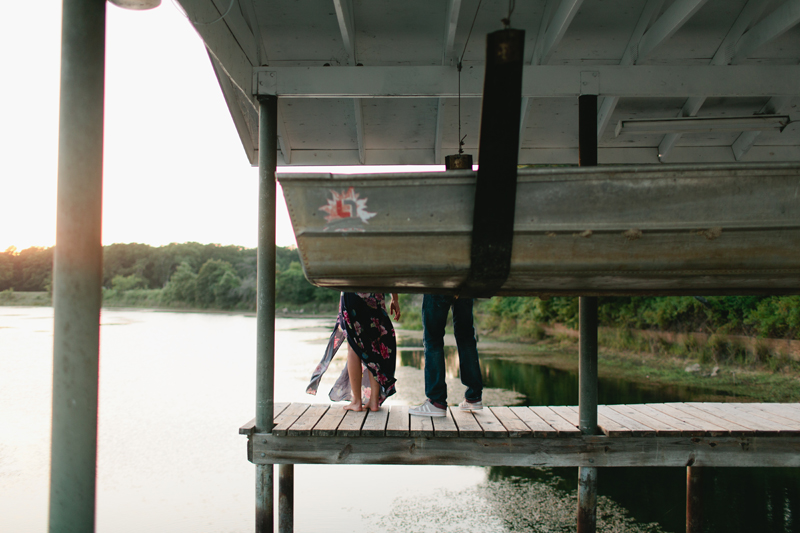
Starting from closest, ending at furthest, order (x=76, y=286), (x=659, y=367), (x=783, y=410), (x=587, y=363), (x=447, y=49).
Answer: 1. (x=76, y=286)
2. (x=447, y=49)
3. (x=587, y=363)
4. (x=783, y=410)
5. (x=659, y=367)

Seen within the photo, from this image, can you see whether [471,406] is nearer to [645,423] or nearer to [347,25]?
[645,423]

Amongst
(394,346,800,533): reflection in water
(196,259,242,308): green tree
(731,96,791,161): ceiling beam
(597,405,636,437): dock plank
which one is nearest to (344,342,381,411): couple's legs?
(597,405,636,437): dock plank

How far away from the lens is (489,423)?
11.4ft

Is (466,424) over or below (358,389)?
below

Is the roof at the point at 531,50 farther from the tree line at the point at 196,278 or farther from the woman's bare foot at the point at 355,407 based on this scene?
the tree line at the point at 196,278

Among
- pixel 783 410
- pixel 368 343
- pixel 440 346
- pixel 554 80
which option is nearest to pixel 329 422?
pixel 368 343

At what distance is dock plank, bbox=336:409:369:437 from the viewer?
3283 millimetres

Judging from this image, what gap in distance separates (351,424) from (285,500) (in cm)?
92

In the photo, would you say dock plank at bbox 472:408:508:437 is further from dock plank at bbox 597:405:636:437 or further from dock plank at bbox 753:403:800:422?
dock plank at bbox 753:403:800:422

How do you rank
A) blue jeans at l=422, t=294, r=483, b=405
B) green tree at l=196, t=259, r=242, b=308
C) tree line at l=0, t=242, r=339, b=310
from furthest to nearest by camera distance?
1. green tree at l=196, t=259, r=242, b=308
2. tree line at l=0, t=242, r=339, b=310
3. blue jeans at l=422, t=294, r=483, b=405

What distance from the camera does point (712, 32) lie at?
3553 mm

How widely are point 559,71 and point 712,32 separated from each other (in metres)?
1.16

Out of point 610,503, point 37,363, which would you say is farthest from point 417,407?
point 37,363

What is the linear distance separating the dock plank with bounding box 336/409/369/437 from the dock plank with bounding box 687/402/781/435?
252 centimetres
